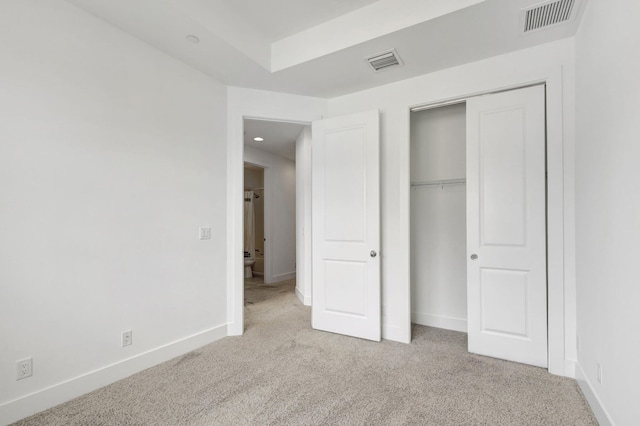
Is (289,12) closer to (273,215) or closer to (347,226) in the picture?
(347,226)

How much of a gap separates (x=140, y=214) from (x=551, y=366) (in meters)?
3.45

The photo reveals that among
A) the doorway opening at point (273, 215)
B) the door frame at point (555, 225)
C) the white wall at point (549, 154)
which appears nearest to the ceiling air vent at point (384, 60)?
the white wall at point (549, 154)

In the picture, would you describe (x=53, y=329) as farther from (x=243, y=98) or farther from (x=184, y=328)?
(x=243, y=98)

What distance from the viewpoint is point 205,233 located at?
119 inches

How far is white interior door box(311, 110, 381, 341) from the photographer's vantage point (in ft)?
10.1

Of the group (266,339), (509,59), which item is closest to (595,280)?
(509,59)

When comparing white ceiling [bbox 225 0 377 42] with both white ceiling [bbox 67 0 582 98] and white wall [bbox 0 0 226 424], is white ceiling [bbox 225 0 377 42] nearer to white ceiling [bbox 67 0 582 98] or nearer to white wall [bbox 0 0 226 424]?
white ceiling [bbox 67 0 582 98]

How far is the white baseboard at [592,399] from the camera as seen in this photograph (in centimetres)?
166

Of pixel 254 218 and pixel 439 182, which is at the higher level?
pixel 439 182

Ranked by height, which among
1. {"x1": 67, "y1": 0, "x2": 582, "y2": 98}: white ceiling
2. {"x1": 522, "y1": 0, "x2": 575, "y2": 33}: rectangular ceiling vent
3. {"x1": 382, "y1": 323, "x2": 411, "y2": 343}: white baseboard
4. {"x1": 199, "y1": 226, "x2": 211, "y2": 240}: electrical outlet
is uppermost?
{"x1": 67, "y1": 0, "x2": 582, "y2": 98}: white ceiling

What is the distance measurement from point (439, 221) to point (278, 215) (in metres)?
3.45

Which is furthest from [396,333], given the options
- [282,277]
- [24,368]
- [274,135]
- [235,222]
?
[282,277]

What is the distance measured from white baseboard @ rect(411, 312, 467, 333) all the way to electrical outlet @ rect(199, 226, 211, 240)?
97.0 inches

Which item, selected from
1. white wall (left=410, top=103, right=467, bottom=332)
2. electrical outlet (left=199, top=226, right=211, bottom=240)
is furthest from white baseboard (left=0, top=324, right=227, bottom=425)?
white wall (left=410, top=103, right=467, bottom=332)
